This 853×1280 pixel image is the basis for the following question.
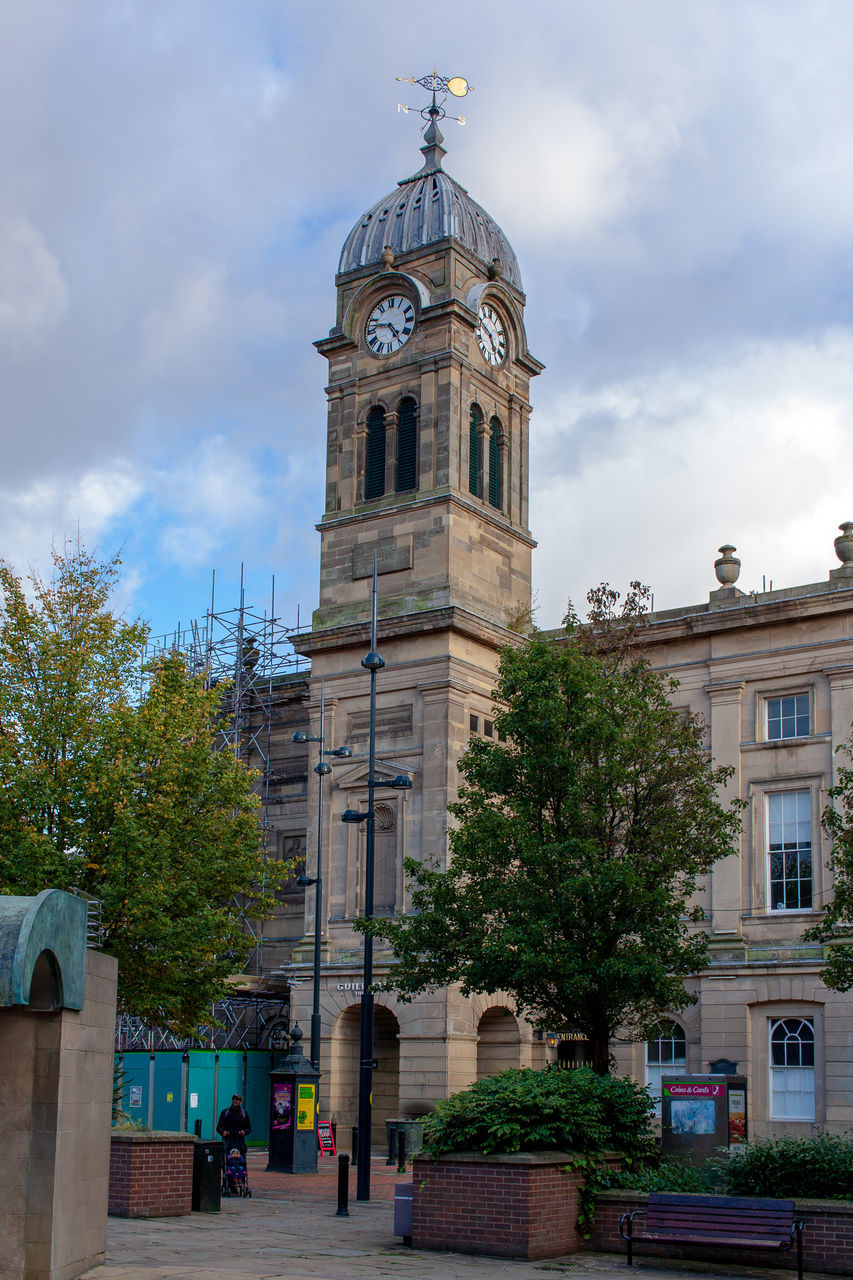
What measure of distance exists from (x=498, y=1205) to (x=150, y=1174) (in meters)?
6.17

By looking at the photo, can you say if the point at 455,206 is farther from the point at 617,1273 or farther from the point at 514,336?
the point at 617,1273

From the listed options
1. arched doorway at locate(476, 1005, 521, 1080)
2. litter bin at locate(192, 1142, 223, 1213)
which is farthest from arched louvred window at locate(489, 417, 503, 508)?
litter bin at locate(192, 1142, 223, 1213)

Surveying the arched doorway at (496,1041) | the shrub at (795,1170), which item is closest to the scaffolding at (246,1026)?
the arched doorway at (496,1041)

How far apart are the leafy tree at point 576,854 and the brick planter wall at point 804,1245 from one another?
641 cm

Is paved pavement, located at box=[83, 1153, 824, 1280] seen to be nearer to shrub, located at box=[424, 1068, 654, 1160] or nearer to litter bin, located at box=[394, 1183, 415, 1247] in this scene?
litter bin, located at box=[394, 1183, 415, 1247]

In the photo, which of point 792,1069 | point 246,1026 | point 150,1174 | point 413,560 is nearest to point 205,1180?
point 150,1174

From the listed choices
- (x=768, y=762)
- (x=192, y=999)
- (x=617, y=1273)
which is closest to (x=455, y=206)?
(x=768, y=762)

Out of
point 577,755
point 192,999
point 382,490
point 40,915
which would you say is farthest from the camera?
point 382,490

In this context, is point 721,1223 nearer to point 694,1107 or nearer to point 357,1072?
point 694,1107

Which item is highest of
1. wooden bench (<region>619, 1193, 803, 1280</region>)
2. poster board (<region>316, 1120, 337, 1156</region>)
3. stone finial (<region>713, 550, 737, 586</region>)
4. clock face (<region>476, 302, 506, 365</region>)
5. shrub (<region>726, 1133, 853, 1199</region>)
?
clock face (<region>476, 302, 506, 365</region>)

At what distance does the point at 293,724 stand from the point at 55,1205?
38765mm

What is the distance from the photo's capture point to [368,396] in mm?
46906

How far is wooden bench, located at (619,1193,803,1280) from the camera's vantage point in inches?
616

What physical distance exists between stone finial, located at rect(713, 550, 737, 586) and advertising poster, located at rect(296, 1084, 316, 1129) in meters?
18.8
